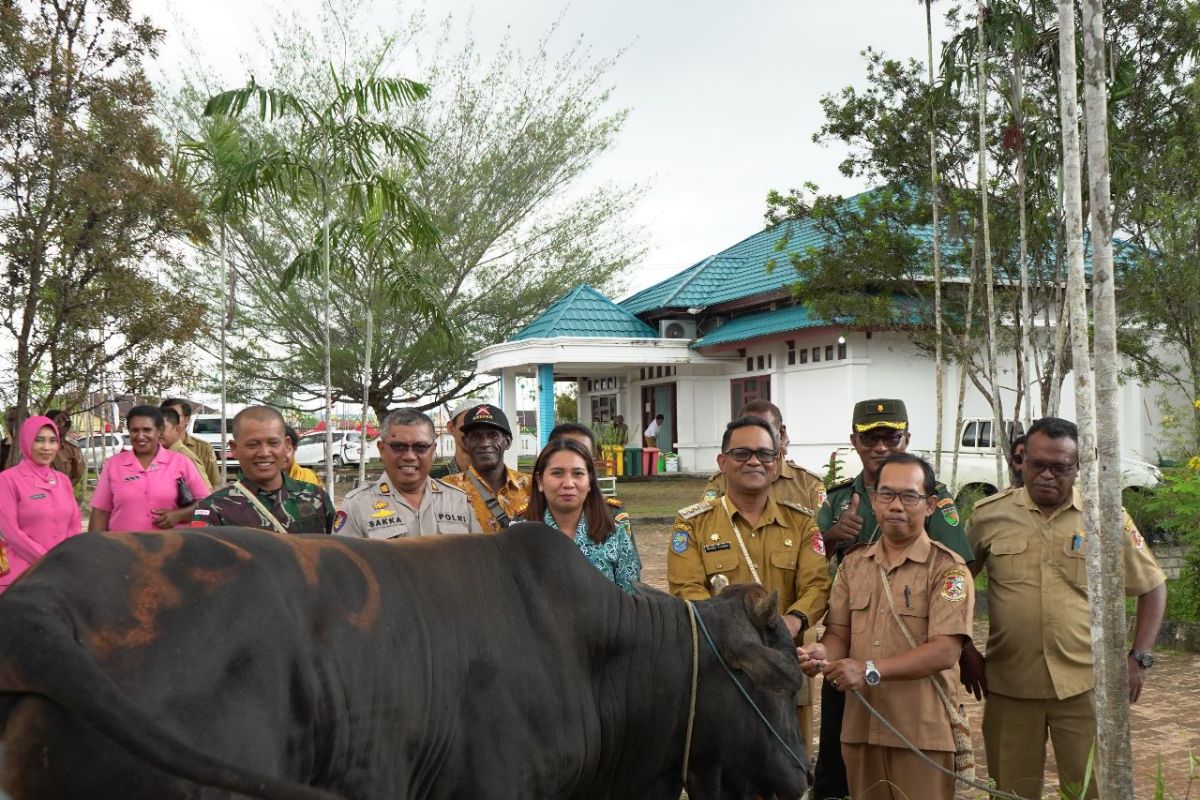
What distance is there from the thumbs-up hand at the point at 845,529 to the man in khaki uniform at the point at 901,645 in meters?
0.55

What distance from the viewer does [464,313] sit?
26734mm

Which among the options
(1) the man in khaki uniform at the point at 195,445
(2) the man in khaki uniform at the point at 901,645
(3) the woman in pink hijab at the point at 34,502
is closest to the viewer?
(2) the man in khaki uniform at the point at 901,645

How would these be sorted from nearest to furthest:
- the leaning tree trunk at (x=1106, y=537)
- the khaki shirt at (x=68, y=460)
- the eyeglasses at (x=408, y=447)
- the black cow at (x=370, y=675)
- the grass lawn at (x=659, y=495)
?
1. the black cow at (x=370, y=675)
2. the leaning tree trunk at (x=1106, y=537)
3. the eyeglasses at (x=408, y=447)
4. the khaki shirt at (x=68, y=460)
5. the grass lawn at (x=659, y=495)

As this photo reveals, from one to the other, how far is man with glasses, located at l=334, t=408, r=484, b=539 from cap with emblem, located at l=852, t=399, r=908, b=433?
1.85m

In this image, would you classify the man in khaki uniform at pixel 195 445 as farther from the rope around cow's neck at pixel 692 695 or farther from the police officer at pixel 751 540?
the rope around cow's neck at pixel 692 695

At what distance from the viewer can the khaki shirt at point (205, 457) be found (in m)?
8.32

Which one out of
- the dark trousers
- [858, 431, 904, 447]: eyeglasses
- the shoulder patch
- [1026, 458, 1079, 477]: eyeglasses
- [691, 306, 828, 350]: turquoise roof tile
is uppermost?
[691, 306, 828, 350]: turquoise roof tile

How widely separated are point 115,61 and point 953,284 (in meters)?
12.4

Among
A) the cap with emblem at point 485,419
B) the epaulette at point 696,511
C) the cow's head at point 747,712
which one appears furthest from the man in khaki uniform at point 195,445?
the cow's head at point 747,712

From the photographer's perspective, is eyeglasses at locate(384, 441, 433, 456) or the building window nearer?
eyeglasses at locate(384, 441, 433, 456)

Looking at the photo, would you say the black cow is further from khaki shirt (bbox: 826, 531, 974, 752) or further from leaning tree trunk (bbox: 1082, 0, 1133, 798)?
leaning tree trunk (bbox: 1082, 0, 1133, 798)

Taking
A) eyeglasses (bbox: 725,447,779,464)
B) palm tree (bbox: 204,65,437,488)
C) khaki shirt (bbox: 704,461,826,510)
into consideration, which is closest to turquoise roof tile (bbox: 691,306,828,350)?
palm tree (bbox: 204,65,437,488)

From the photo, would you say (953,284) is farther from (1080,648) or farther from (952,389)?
(1080,648)

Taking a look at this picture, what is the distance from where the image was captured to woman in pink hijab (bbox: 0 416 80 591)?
5719mm
